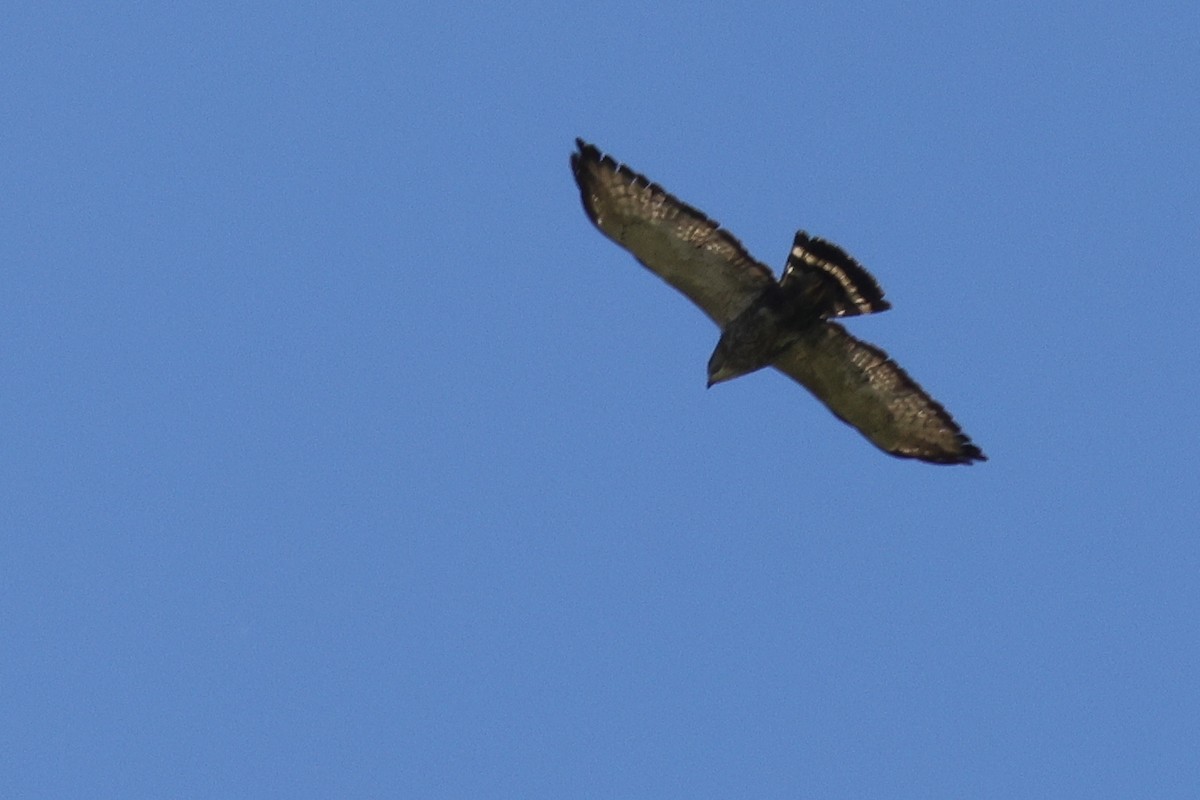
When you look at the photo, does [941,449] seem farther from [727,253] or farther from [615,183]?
[615,183]

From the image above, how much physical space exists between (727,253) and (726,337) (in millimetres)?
851

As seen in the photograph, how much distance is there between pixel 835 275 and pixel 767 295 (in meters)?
0.70

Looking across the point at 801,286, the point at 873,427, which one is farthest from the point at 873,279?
the point at 873,427

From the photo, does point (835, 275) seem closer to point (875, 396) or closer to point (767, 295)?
point (767, 295)

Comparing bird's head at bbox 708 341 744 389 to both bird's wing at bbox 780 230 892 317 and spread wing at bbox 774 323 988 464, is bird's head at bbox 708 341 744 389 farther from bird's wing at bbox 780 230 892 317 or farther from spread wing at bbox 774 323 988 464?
bird's wing at bbox 780 230 892 317

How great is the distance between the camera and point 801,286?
18.4m

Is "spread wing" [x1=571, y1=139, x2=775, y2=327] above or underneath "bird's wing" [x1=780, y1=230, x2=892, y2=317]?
above

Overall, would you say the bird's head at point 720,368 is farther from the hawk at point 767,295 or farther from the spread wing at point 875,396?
the spread wing at point 875,396

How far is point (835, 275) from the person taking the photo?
1828 cm

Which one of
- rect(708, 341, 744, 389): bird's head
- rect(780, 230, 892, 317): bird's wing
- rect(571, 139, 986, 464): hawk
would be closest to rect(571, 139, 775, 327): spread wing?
rect(571, 139, 986, 464): hawk

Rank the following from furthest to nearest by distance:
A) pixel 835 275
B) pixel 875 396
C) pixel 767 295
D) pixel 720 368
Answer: pixel 875 396 → pixel 720 368 → pixel 767 295 → pixel 835 275

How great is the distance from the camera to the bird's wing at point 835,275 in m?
18.2

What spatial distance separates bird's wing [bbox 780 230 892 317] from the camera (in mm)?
18203

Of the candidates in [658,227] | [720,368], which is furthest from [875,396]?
[658,227]
